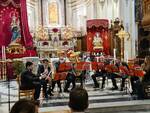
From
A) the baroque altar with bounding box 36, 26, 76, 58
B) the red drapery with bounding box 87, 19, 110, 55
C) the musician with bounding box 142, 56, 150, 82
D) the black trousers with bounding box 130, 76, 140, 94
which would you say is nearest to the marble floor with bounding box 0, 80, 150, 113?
the black trousers with bounding box 130, 76, 140, 94

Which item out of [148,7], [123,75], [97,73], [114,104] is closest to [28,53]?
[97,73]

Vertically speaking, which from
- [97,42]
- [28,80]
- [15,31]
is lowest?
[28,80]

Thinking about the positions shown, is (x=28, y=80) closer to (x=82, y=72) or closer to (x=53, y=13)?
(x=82, y=72)

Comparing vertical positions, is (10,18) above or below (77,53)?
above

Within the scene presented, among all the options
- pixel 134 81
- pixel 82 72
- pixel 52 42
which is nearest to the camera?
pixel 134 81

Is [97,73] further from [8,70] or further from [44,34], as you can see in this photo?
[44,34]

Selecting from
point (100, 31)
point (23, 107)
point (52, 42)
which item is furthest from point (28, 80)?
point (52, 42)

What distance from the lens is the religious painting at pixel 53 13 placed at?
96.8 feet

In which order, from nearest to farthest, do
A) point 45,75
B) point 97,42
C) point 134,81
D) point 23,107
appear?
point 23,107
point 45,75
point 134,81
point 97,42

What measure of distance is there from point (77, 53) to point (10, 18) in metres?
4.42

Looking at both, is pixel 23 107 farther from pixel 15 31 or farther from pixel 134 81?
pixel 15 31

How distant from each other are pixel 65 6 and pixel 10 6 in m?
13.1

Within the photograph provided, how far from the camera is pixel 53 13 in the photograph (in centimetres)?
2981

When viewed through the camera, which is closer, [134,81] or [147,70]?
[147,70]
